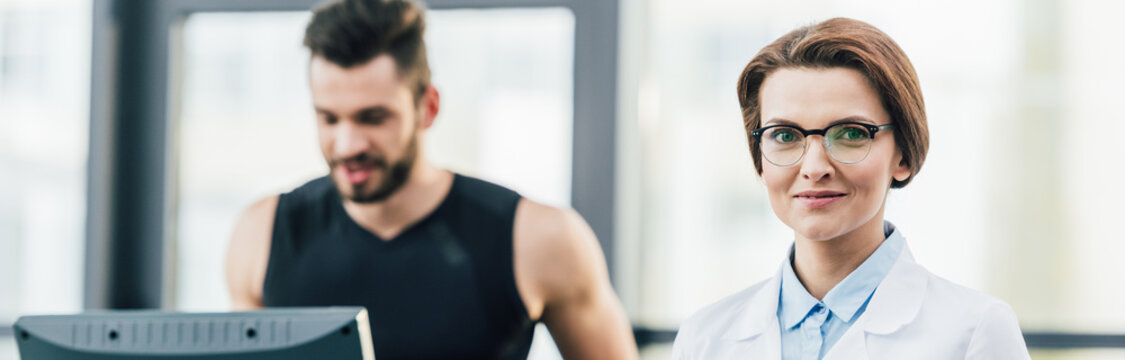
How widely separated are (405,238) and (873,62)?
5.28 ft

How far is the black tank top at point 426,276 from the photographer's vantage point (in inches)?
96.6

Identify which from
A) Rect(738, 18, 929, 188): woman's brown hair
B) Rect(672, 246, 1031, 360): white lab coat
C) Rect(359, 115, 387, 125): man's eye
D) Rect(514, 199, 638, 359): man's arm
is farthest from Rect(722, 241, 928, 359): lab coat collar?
Rect(359, 115, 387, 125): man's eye

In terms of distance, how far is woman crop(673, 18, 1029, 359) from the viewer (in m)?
1.13

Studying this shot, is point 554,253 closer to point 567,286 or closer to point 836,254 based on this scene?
point 567,286

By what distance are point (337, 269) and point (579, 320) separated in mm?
595

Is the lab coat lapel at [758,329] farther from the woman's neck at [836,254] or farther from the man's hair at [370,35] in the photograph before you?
the man's hair at [370,35]

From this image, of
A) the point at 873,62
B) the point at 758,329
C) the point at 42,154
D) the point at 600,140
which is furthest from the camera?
the point at 42,154

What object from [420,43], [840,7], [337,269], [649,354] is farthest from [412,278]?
[840,7]

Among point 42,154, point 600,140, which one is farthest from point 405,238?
point 42,154

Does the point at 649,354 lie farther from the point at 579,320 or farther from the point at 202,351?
the point at 202,351

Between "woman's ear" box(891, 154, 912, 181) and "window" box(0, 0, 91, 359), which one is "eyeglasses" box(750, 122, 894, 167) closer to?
"woman's ear" box(891, 154, 912, 181)

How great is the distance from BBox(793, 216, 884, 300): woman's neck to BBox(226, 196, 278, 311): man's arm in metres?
1.69

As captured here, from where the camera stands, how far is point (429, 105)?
2.63 meters

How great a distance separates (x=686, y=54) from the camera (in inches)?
116
